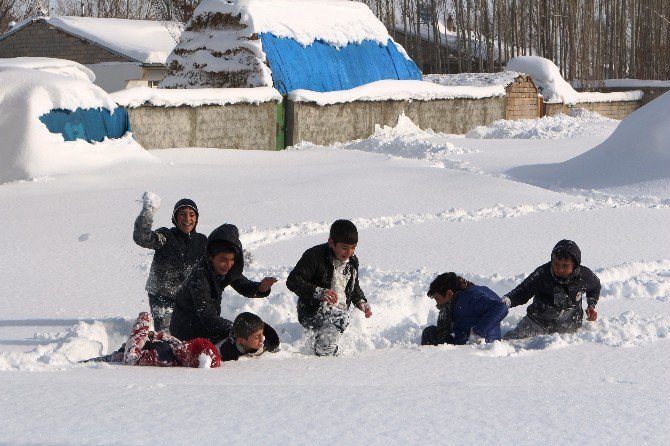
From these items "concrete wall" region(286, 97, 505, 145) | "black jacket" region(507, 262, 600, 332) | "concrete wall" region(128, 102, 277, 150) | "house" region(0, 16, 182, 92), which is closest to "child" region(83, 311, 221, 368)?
"black jacket" region(507, 262, 600, 332)

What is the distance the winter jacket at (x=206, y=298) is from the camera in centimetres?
530

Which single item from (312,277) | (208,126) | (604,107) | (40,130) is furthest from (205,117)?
(604,107)

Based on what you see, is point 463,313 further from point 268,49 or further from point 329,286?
point 268,49

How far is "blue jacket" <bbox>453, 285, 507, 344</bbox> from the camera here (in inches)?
220

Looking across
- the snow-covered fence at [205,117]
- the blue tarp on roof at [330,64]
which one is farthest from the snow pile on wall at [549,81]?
the snow-covered fence at [205,117]

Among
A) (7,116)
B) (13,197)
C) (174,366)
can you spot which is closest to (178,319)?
(174,366)

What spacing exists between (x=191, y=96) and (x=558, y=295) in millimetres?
Answer: 10955

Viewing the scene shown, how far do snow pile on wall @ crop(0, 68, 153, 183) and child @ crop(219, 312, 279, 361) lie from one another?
7948mm

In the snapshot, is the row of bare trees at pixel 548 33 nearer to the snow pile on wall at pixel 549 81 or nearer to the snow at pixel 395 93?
the snow pile on wall at pixel 549 81

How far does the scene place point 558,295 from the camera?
5.91m

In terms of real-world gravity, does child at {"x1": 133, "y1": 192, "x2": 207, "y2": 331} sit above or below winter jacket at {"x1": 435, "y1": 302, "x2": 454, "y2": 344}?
above

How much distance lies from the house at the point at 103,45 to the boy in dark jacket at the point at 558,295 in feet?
83.9

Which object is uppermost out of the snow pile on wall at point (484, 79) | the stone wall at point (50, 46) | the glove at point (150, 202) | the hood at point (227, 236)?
the stone wall at point (50, 46)

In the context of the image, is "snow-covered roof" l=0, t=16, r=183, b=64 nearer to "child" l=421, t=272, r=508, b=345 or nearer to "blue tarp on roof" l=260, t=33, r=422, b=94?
"blue tarp on roof" l=260, t=33, r=422, b=94
